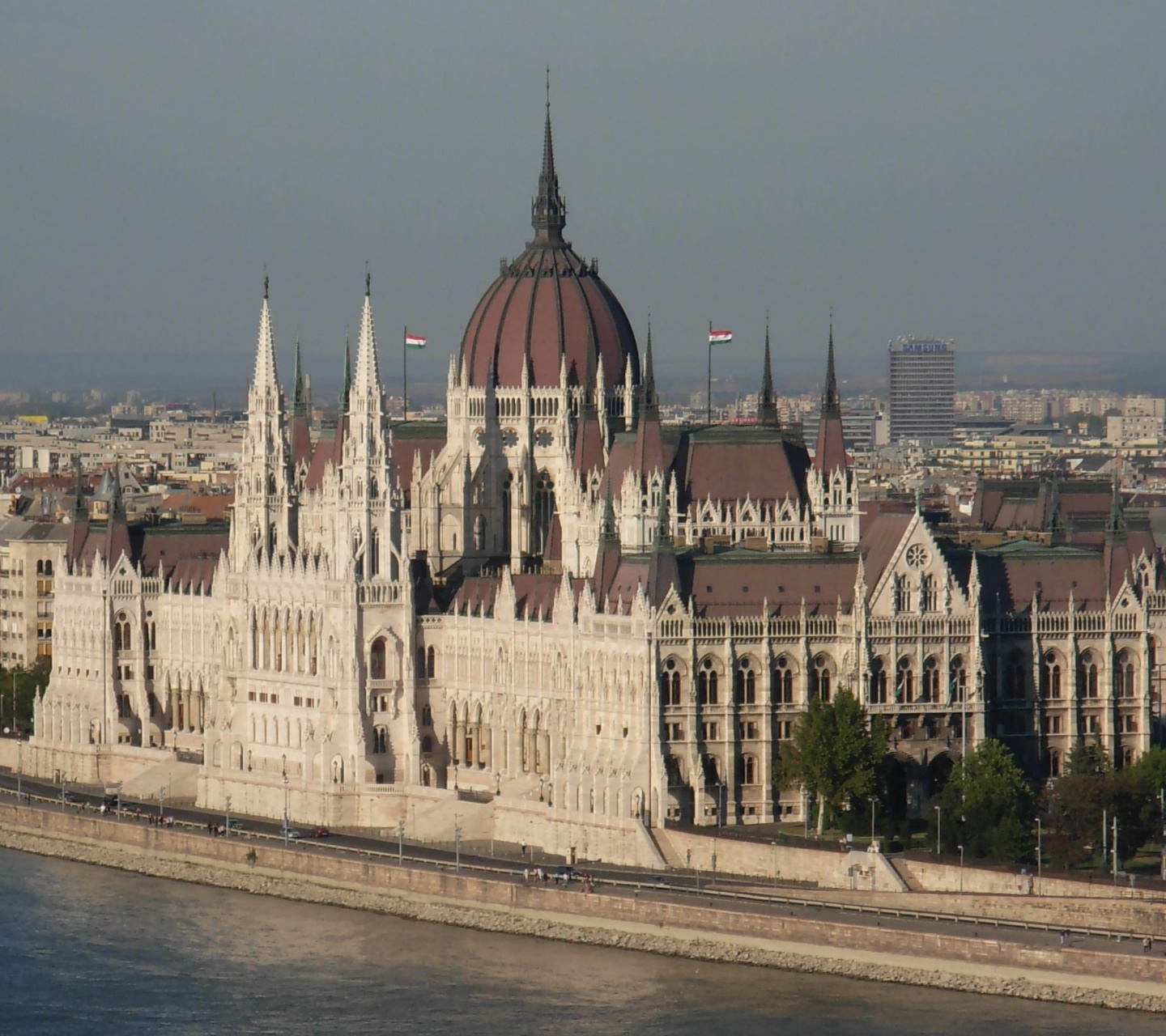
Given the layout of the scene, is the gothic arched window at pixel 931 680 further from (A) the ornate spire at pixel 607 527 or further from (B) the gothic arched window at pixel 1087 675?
(A) the ornate spire at pixel 607 527

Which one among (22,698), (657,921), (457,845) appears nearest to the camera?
(657,921)

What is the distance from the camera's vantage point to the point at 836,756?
150125mm

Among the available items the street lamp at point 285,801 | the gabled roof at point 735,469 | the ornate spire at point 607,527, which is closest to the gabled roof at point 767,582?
the ornate spire at point 607,527

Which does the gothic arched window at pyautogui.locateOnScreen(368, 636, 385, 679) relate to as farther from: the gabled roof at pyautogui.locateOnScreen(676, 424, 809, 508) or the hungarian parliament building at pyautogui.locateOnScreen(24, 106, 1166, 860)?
the gabled roof at pyautogui.locateOnScreen(676, 424, 809, 508)

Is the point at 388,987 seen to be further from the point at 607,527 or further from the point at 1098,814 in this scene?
the point at 607,527

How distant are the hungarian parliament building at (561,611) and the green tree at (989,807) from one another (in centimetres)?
450

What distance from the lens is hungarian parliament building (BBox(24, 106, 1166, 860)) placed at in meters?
154

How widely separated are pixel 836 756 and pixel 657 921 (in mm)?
11720

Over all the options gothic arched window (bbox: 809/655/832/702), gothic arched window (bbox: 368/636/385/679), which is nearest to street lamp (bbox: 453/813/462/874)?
gothic arched window (bbox: 368/636/385/679)

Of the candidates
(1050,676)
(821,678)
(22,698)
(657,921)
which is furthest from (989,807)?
(22,698)

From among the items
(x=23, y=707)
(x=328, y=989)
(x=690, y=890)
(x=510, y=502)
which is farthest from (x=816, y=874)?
(x=23, y=707)

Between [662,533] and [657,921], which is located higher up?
[662,533]

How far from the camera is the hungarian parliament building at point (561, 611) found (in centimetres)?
15362

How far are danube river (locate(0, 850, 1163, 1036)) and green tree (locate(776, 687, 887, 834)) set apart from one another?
39.0 ft
